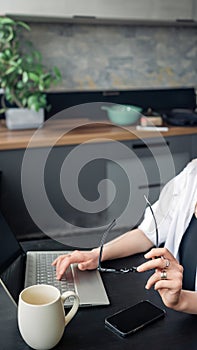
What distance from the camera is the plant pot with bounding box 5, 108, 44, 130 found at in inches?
115

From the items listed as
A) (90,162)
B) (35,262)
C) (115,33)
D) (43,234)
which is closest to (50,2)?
(115,33)

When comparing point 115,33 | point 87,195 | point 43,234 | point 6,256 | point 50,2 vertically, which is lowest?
point 43,234

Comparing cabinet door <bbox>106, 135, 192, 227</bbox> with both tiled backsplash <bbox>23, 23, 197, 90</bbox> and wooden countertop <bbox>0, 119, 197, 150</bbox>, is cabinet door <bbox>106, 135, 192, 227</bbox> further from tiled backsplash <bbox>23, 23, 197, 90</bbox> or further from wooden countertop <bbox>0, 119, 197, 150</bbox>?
tiled backsplash <bbox>23, 23, 197, 90</bbox>

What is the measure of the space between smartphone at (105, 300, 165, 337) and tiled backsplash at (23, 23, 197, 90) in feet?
8.13

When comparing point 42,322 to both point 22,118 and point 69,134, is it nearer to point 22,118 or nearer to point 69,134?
point 69,134

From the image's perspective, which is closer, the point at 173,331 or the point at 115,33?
the point at 173,331

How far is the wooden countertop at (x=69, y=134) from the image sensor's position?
8.95 feet

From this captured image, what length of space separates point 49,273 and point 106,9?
220 cm

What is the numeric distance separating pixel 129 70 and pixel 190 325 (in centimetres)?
274

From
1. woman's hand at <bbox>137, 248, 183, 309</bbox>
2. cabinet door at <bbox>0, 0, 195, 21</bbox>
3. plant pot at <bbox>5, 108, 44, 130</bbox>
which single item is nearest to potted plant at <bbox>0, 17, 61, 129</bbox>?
plant pot at <bbox>5, 108, 44, 130</bbox>

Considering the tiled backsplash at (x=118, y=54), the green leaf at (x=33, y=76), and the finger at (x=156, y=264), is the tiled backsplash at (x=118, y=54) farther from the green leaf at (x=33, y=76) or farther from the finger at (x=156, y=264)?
the finger at (x=156, y=264)

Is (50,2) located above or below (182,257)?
above

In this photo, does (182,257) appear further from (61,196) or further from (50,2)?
(50,2)

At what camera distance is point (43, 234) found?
118 inches
